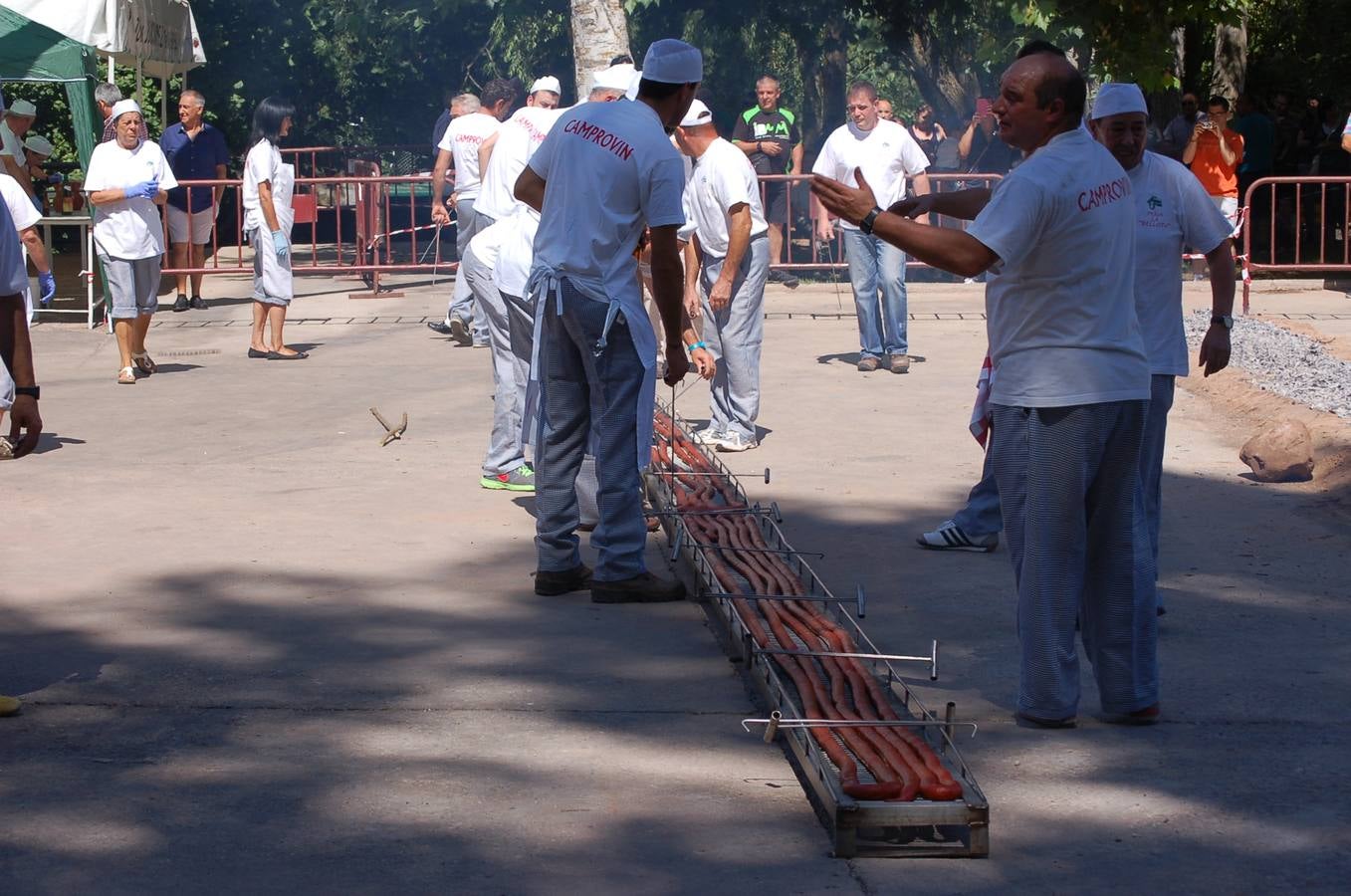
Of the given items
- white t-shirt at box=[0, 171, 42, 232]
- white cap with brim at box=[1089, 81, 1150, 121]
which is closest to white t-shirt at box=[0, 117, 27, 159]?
white t-shirt at box=[0, 171, 42, 232]

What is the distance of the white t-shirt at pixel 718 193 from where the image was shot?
888cm

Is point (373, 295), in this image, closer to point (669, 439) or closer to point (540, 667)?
point (669, 439)

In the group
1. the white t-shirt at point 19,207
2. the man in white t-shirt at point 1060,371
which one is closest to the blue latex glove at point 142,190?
the white t-shirt at point 19,207

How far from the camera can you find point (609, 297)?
6168mm

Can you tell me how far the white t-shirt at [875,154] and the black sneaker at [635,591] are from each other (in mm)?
6139

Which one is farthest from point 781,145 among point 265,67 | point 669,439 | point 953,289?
point 265,67

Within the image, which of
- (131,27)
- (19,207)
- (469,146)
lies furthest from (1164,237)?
(131,27)

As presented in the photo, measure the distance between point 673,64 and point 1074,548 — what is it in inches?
91.8

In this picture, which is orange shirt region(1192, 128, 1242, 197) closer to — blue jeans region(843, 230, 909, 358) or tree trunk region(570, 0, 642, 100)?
tree trunk region(570, 0, 642, 100)

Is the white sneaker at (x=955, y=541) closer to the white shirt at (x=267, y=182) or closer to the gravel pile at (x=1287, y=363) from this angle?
the gravel pile at (x=1287, y=363)

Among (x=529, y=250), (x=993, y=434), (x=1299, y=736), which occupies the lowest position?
(x=1299, y=736)

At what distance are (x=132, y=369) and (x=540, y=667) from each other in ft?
24.0

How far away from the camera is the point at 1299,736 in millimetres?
4848

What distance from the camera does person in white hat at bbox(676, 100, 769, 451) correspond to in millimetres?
8898
